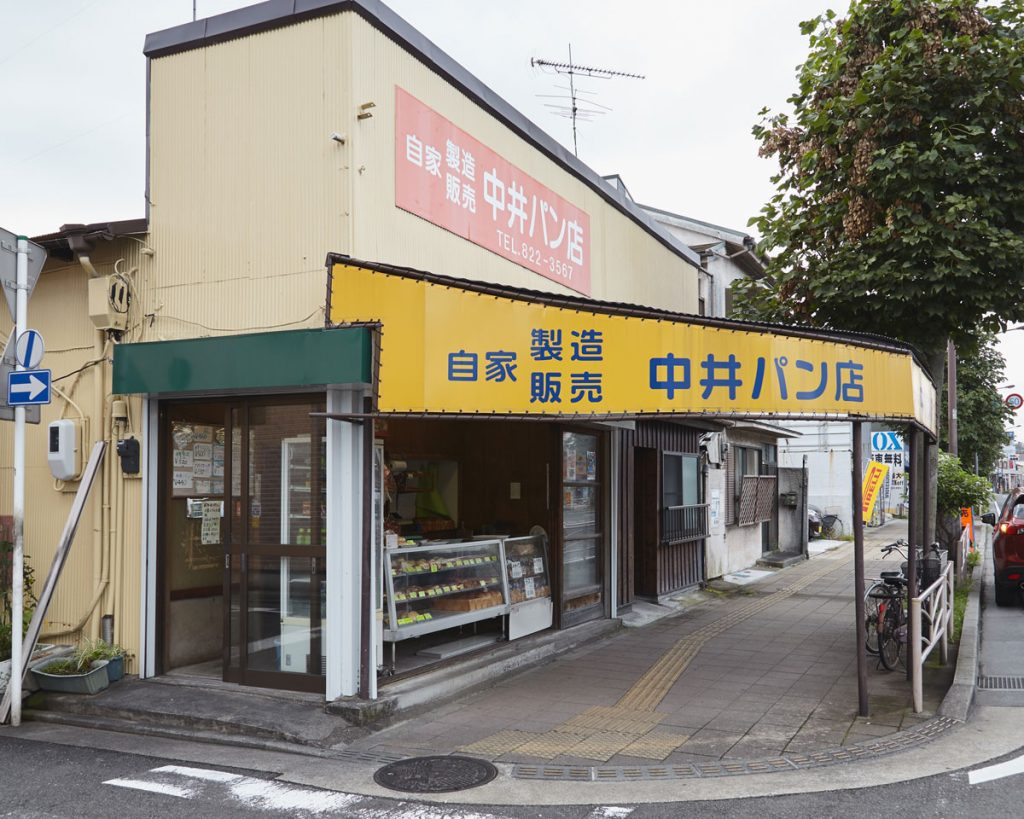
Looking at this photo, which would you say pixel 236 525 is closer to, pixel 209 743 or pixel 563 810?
pixel 209 743

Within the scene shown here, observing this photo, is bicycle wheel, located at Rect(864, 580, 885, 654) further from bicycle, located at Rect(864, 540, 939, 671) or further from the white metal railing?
the white metal railing

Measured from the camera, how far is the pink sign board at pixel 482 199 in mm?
7898

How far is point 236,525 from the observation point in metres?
7.77

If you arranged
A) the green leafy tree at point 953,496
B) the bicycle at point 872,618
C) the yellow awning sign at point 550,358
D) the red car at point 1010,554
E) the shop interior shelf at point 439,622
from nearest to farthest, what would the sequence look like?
the yellow awning sign at point 550,358 → the shop interior shelf at point 439,622 → the bicycle at point 872,618 → the red car at point 1010,554 → the green leafy tree at point 953,496

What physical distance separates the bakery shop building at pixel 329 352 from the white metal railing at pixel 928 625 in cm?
174

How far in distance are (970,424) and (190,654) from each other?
23521mm

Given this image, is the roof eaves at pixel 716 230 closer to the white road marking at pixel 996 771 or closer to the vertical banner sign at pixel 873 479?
the vertical banner sign at pixel 873 479

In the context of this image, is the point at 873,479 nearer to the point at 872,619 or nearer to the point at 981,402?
the point at 981,402

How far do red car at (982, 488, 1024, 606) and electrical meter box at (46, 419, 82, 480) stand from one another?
40.3ft

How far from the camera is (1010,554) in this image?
12781mm

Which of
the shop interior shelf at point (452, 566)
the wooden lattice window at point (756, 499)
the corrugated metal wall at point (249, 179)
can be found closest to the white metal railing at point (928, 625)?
the shop interior shelf at point (452, 566)

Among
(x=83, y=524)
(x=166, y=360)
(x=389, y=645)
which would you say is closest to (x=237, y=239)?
(x=166, y=360)

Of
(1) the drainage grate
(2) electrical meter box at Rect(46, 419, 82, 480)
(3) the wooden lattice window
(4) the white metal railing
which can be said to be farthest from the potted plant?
(3) the wooden lattice window

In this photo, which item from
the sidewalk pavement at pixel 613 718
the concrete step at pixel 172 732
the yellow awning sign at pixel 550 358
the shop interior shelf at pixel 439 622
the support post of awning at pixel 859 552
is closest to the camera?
the sidewalk pavement at pixel 613 718
